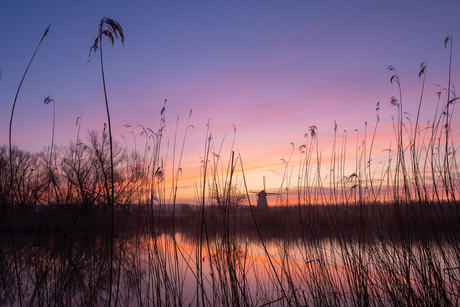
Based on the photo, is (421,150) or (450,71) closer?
(450,71)

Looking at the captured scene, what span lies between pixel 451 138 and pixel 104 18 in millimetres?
2820

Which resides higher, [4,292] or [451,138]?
[451,138]

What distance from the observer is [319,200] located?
3539mm

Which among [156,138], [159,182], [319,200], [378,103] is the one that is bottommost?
[319,200]

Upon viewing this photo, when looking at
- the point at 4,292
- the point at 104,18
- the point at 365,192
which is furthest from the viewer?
the point at 4,292

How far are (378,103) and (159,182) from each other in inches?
89.4

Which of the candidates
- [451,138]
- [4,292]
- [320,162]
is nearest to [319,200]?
[320,162]

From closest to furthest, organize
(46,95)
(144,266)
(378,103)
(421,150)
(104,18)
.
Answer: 1. (104,18)
2. (46,95)
3. (421,150)
4. (378,103)
5. (144,266)

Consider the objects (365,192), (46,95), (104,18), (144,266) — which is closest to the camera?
(104,18)

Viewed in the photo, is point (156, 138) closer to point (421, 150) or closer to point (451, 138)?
point (421, 150)

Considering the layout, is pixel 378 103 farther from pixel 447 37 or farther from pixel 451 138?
pixel 447 37

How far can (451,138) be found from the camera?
8.66 ft

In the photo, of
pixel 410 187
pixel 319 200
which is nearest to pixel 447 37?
pixel 410 187

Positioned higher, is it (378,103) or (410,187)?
(378,103)
